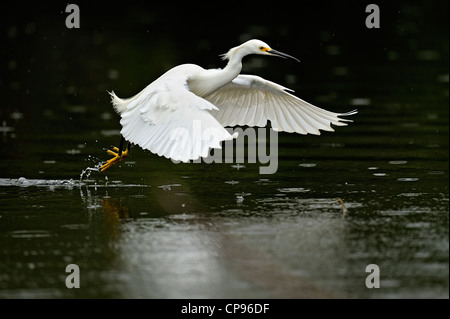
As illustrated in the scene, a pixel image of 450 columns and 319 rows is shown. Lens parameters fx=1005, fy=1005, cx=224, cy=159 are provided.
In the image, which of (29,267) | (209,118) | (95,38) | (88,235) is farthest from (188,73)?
(95,38)

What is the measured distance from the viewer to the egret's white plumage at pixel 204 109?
9.06 meters

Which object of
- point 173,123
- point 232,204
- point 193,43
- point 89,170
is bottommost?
point 232,204

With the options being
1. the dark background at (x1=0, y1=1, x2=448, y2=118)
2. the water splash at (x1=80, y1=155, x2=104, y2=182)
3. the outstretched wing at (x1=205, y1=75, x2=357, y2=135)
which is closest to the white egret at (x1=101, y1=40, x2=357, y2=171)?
the outstretched wing at (x1=205, y1=75, x2=357, y2=135)

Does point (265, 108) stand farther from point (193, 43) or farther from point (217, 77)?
point (193, 43)

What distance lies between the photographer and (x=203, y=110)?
9.38 metres

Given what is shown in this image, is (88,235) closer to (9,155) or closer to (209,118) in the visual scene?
(209,118)

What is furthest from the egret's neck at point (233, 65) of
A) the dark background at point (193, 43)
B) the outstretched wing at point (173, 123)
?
the dark background at point (193, 43)

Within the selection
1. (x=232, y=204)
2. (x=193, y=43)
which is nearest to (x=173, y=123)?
(x=232, y=204)

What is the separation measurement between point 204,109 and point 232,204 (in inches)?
37.4

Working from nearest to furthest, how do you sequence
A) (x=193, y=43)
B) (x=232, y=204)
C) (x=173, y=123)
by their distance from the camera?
(x=173, y=123) → (x=232, y=204) → (x=193, y=43)

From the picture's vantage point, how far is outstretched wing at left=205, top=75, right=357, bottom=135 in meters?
11.3

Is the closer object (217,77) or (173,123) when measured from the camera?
(173,123)

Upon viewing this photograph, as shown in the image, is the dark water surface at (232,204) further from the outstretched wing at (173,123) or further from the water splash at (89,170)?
the outstretched wing at (173,123)

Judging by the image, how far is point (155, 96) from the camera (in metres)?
9.92
